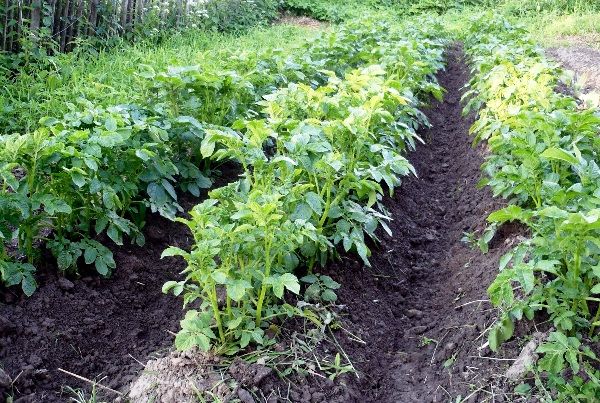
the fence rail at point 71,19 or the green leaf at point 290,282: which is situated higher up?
the green leaf at point 290,282

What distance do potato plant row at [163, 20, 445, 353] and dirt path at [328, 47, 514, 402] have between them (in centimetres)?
28

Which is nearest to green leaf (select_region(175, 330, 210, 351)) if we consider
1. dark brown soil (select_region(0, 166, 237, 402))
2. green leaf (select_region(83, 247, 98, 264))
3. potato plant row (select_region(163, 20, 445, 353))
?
potato plant row (select_region(163, 20, 445, 353))

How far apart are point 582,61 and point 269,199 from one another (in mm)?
7282

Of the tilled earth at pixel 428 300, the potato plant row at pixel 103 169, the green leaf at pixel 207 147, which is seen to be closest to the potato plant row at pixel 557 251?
the tilled earth at pixel 428 300

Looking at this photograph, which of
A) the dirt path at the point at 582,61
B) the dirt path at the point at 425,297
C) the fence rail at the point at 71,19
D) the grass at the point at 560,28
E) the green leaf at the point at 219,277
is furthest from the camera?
the grass at the point at 560,28

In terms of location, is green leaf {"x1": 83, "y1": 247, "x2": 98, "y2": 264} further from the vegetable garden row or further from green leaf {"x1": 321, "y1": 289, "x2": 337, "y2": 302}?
green leaf {"x1": 321, "y1": 289, "x2": 337, "y2": 302}

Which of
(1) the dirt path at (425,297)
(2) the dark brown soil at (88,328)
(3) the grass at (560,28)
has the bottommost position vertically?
(2) the dark brown soil at (88,328)

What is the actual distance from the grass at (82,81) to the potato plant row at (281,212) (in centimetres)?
129

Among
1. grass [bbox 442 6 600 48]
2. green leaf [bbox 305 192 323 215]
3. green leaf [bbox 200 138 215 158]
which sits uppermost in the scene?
green leaf [bbox 200 138 215 158]

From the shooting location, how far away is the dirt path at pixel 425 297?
2852mm

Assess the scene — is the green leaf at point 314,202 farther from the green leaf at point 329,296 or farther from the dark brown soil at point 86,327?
the dark brown soil at point 86,327

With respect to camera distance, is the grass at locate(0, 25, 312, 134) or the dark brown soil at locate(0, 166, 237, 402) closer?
the dark brown soil at locate(0, 166, 237, 402)

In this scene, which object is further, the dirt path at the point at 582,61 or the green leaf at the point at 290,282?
the dirt path at the point at 582,61

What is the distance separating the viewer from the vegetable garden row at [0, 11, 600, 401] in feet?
8.36
